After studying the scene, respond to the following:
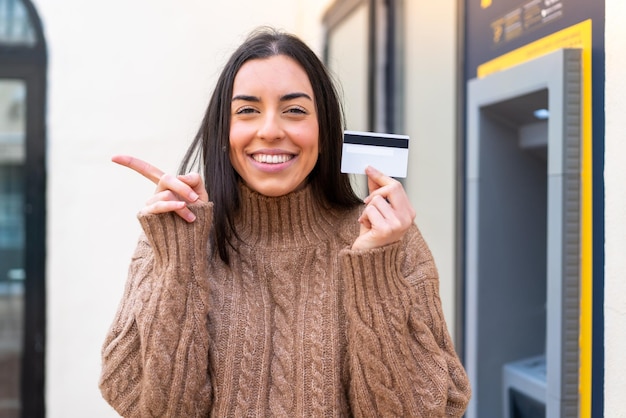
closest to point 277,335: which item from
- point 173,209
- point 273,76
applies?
point 173,209

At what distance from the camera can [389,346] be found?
57.0 inches

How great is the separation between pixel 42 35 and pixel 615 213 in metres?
3.70

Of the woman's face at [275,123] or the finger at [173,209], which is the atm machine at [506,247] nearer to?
the woman's face at [275,123]

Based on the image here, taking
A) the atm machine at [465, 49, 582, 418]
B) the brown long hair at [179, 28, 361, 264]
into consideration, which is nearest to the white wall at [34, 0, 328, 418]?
the atm machine at [465, 49, 582, 418]

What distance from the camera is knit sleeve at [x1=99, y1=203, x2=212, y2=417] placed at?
4.80 feet

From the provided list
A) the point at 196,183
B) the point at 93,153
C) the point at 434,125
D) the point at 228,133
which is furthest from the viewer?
the point at 93,153

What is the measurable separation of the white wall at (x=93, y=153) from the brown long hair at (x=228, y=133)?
110 inches

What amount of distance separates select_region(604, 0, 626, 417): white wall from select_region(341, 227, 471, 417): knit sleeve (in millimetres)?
524

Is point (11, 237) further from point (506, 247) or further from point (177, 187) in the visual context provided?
point (177, 187)

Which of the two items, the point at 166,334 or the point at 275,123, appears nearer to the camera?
the point at 166,334

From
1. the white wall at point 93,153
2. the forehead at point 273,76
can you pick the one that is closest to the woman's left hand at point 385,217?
the forehead at point 273,76

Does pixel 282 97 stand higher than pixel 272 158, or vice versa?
pixel 282 97

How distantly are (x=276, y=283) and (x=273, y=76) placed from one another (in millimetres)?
461

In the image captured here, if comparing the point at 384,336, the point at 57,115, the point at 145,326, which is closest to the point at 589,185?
the point at 384,336
